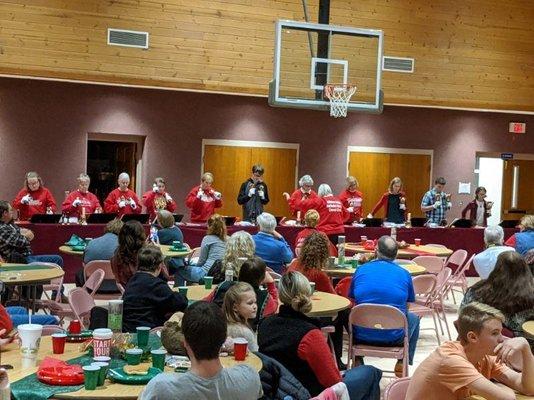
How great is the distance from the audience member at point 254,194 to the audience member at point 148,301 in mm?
8240

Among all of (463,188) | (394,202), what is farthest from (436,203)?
(463,188)

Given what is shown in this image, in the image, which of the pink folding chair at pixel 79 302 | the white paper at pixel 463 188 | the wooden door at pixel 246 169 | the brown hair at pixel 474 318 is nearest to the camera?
the brown hair at pixel 474 318

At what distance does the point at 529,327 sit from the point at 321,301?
5.44 ft

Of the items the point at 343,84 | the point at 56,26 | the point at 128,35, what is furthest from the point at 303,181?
the point at 56,26

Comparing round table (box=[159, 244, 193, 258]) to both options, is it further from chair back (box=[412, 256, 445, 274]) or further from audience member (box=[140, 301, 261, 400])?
audience member (box=[140, 301, 261, 400])

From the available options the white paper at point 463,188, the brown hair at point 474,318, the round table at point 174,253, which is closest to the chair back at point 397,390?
the brown hair at point 474,318

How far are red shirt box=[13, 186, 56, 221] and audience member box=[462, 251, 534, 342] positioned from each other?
839 cm

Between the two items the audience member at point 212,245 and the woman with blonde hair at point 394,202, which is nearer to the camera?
the audience member at point 212,245

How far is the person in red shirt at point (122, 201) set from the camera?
12961 mm

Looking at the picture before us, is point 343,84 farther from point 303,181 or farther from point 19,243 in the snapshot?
point 19,243

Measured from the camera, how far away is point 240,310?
15.0 ft

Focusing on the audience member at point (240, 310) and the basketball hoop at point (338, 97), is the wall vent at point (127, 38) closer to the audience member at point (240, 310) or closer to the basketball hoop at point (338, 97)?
the basketball hoop at point (338, 97)

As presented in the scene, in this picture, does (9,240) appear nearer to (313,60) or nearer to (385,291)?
(385,291)

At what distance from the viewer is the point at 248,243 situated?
6.72 m
